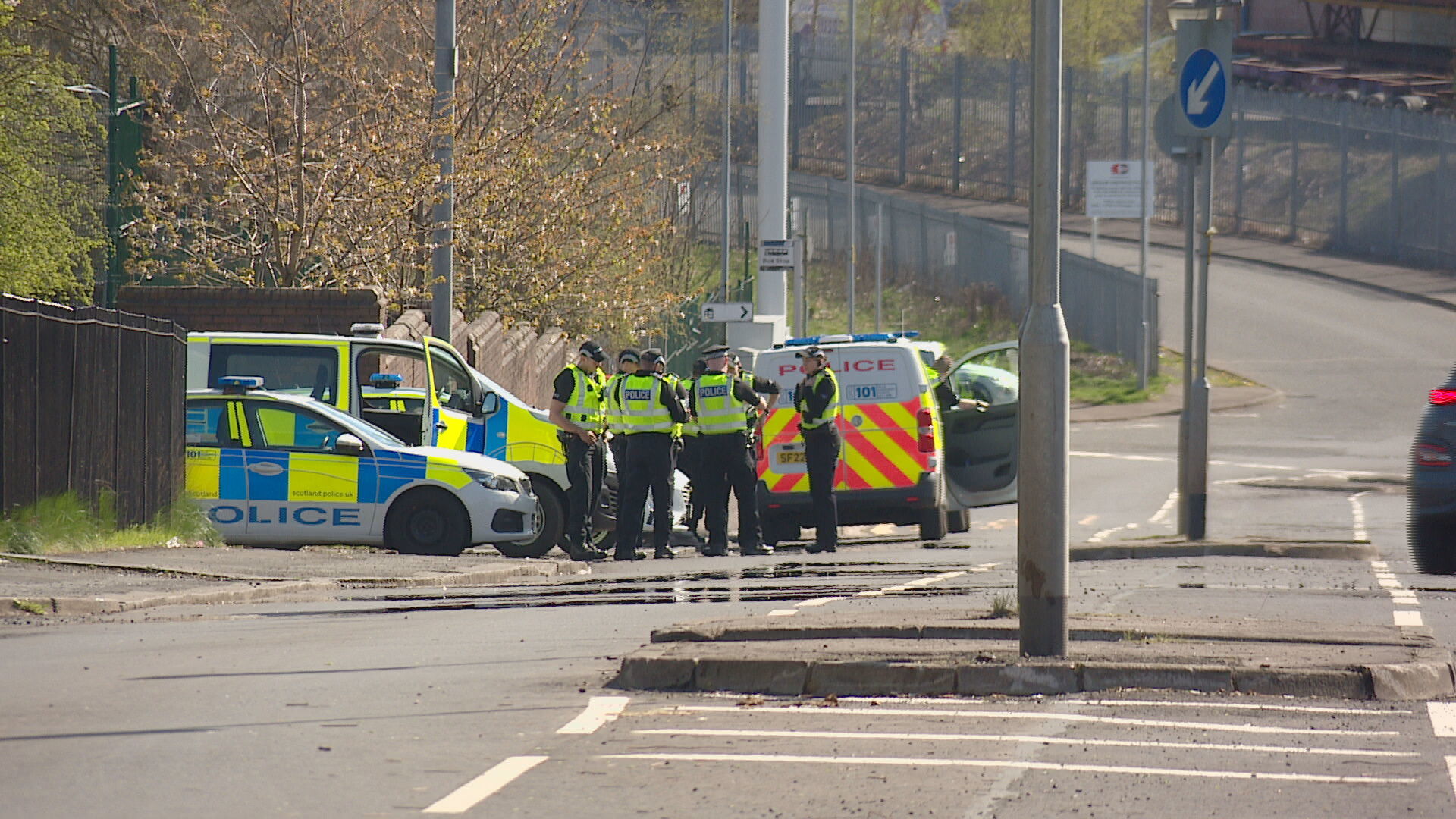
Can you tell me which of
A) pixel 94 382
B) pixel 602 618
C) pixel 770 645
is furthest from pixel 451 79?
pixel 770 645

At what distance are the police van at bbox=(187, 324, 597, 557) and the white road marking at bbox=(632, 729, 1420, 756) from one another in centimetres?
960

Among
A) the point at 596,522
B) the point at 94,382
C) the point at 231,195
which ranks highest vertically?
the point at 231,195

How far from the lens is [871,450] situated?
59.4 ft

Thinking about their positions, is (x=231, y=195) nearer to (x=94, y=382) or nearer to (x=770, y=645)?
(x=94, y=382)

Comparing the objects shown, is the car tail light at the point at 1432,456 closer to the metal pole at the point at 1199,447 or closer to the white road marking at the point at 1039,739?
the metal pole at the point at 1199,447

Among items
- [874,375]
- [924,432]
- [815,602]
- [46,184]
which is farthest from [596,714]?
[46,184]

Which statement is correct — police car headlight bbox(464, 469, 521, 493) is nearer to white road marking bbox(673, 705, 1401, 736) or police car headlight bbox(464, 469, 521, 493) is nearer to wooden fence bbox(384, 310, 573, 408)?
wooden fence bbox(384, 310, 573, 408)

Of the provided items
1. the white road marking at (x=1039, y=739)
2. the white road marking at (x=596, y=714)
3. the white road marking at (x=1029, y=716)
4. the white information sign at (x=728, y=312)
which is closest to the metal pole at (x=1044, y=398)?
the white road marking at (x=1029, y=716)

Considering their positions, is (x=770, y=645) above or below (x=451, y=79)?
below

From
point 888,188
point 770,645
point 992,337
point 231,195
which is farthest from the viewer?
point 888,188

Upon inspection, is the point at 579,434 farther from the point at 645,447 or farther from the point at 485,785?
the point at 485,785

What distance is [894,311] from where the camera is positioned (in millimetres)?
49062

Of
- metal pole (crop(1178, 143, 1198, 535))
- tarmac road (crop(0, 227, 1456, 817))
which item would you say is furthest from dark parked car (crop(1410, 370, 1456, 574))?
metal pole (crop(1178, 143, 1198, 535))

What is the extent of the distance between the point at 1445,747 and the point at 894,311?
141 feet
